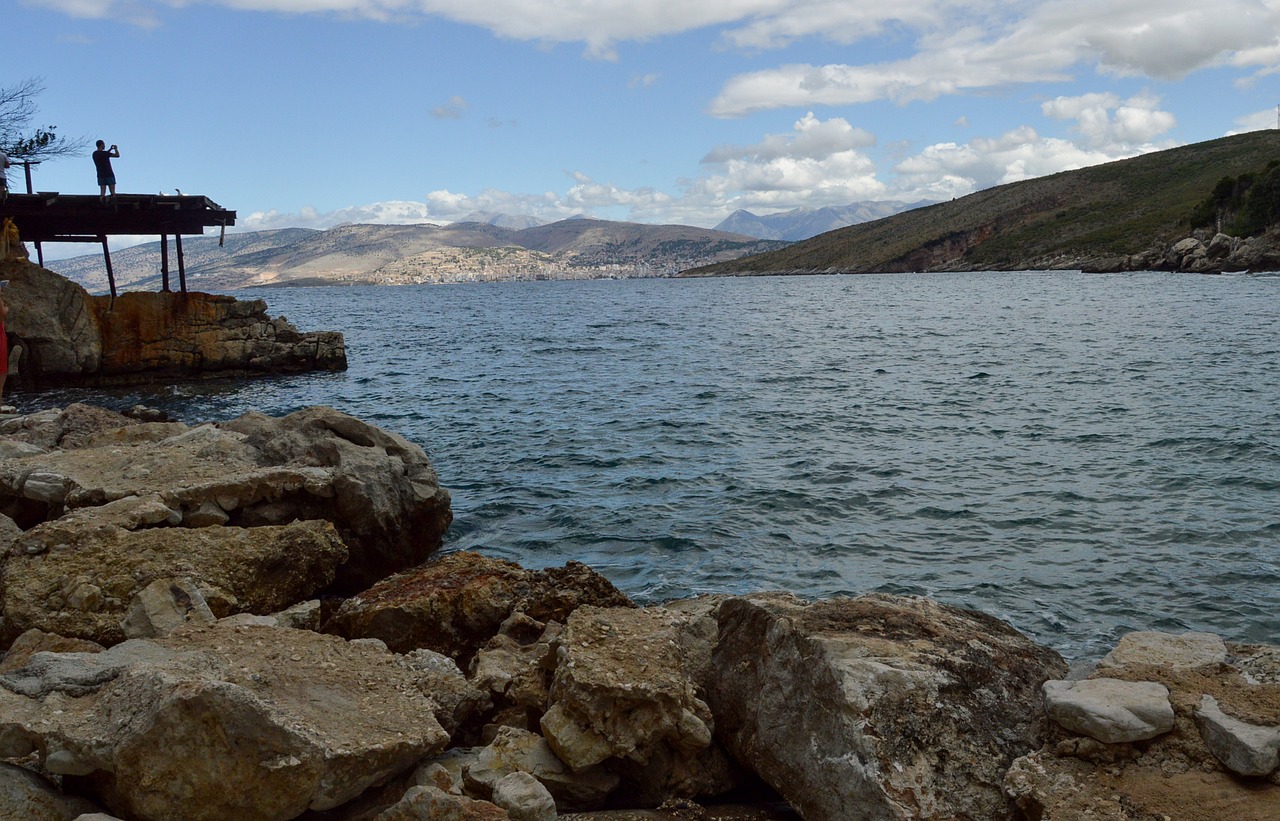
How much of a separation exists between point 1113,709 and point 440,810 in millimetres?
4173

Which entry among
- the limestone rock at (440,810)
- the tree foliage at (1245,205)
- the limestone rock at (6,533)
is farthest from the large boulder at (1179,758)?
the tree foliage at (1245,205)

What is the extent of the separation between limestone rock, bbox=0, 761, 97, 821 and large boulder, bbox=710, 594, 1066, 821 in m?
4.35

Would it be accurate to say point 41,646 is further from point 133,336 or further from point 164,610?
point 133,336

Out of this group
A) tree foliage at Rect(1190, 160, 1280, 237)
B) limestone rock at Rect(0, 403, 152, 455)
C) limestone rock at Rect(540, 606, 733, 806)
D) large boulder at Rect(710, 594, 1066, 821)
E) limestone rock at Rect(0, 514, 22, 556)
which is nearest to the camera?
large boulder at Rect(710, 594, 1066, 821)

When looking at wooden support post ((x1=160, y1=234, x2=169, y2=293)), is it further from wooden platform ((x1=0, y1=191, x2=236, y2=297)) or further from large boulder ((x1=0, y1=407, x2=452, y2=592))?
large boulder ((x1=0, y1=407, x2=452, y2=592))

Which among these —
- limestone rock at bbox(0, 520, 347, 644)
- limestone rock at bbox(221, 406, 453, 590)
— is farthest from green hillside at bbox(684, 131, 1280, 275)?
limestone rock at bbox(0, 520, 347, 644)

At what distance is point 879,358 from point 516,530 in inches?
1186

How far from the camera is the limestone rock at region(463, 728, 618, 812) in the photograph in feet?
20.0

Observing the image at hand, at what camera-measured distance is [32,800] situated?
17.0ft

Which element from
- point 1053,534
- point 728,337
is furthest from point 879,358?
point 1053,534

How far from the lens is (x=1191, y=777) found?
5184 millimetres

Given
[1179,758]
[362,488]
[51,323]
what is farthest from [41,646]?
[51,323]

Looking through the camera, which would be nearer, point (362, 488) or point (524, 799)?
point (524, 799)

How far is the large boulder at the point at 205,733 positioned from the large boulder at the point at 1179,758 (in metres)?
4.03
